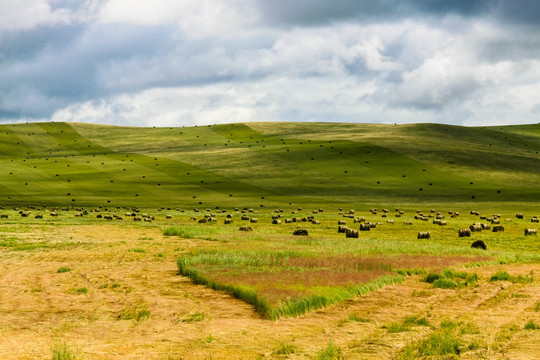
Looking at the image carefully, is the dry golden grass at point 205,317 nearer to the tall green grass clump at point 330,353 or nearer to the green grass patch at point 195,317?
the green grass patch at point 195,317

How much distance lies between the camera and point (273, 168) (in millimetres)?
143875

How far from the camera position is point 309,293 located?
2159cm

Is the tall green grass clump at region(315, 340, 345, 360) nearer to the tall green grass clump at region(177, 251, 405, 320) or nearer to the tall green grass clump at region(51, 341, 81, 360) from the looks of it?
the tall green grass clump at region(177, 251, 405, 320)

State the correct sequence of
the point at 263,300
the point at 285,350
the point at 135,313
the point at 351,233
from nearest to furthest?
the point at 285,350
the point at 135,313
the point at 263,300
the point at 351,233

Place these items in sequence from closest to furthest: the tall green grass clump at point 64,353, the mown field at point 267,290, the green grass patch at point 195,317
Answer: the tall green grass clump at point 64,353 < the mown field at point 267,290 < the green grass patch at point 195,317

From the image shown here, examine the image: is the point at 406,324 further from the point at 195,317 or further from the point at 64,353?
the point at 64,353

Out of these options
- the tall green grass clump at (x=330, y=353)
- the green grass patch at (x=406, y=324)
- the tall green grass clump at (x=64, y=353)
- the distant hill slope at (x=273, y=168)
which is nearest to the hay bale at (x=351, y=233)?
the green grass patch at (x=406, y=324)

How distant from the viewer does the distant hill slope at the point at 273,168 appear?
372 ft

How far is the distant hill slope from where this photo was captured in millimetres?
113250

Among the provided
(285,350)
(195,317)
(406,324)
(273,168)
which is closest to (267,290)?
(195,317)

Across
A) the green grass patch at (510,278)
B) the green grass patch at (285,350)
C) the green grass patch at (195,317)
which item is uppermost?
the green grass patch at (285,350)

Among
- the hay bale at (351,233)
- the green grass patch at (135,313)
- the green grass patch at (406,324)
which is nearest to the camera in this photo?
the green grass patch at (406,324)

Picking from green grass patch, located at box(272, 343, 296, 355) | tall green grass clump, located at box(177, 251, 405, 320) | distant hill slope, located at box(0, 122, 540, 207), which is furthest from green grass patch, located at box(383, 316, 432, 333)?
distant hill slope, located at box(0, 122, 540, 207)

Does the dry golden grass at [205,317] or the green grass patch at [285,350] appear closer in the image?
the green grass patch at [285,350]
